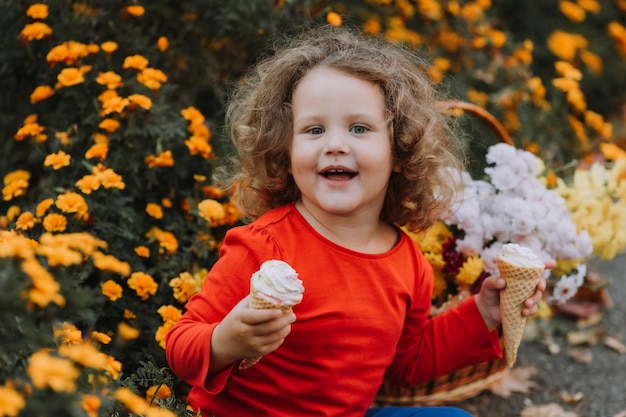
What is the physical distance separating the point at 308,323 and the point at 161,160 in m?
0.83

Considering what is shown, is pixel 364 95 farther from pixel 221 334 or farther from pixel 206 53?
pixel 206 53

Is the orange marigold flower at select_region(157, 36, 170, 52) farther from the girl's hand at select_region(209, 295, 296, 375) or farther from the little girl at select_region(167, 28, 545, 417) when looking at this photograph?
the girl's hand at select_region(209, 295, 296, 375)

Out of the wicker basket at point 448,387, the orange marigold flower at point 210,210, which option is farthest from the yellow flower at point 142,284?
the wicker basket at point 448,387

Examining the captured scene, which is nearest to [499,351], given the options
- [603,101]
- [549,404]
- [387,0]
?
[549,404]

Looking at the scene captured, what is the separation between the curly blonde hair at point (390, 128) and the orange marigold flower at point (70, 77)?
1.88 ft

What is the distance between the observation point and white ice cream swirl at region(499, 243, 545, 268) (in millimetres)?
1809

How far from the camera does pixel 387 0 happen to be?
10.7 feet

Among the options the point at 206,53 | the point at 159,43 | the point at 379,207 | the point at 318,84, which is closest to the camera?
the point at 318,84

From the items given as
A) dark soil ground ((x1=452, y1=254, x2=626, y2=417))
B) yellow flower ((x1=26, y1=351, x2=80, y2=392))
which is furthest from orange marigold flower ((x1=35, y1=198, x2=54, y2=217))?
dark soil ground ((x1=452, y1=254, x2=626, y2=417))

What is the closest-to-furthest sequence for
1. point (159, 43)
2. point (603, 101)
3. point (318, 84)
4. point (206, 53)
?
point (318, 84), point (159, 43), point (206, 53), point (603, 101)

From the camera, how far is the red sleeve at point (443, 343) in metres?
2.06

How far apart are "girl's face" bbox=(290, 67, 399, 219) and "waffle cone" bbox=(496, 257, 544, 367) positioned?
15.9 inches

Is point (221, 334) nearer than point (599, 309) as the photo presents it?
Yes

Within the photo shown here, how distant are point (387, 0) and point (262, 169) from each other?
5.32 feet
